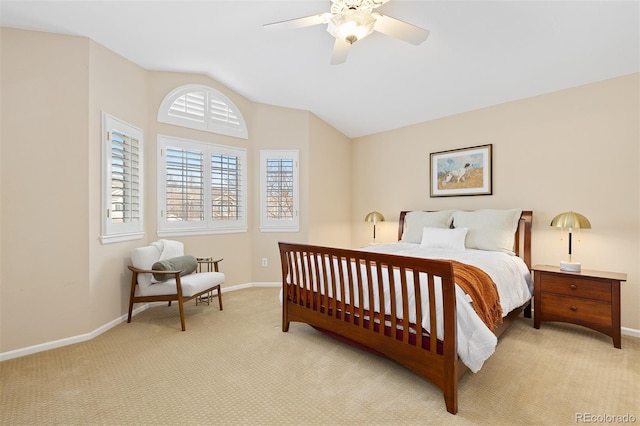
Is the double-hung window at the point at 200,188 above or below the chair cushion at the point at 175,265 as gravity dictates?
above

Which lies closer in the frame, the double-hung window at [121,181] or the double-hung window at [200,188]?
the double-hung window at [121,181]

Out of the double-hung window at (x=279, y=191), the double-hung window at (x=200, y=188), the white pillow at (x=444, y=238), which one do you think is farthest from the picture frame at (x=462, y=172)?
the double-hung window at (x=200, y=188)

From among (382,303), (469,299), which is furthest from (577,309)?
(382,303)

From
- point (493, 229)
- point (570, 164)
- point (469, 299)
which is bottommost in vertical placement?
point (469, 299)

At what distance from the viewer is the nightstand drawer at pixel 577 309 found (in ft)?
8.86

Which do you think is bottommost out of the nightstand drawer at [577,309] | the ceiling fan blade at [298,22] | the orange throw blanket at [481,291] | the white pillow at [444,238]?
the nightstand drawer at [577,309]

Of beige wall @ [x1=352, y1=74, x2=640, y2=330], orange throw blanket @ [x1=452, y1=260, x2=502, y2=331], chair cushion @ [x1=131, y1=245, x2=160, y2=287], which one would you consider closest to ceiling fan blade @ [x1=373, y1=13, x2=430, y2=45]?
orange throw blanket @ [x1=452, y1=260, x2=502, y2=331]

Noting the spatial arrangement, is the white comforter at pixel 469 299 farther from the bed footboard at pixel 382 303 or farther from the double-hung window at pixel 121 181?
the double-hung window at pixel 121 181

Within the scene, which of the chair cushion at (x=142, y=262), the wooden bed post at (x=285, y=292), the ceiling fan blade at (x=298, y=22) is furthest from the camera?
the chair cushion at (x=142, y=262)

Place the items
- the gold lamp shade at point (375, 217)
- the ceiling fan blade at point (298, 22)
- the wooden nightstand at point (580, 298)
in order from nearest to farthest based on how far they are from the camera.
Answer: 1. the ceiling fan blade at point (298, 22)
2. the wooden nightstand at point (580, 298)
3. the gold lamp shade at point (375, 217)

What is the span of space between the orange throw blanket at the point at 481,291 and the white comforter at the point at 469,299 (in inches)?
3.9

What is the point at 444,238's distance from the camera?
11.6ft

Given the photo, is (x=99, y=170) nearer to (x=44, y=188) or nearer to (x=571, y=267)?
(x=44, y=188)

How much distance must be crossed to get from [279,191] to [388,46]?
2.54 meters
